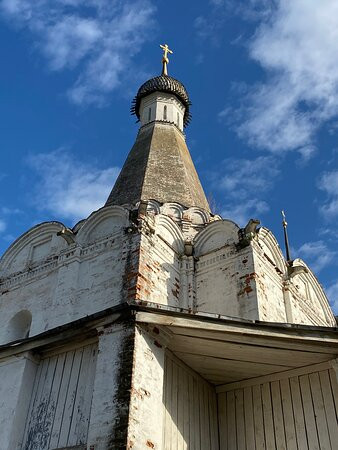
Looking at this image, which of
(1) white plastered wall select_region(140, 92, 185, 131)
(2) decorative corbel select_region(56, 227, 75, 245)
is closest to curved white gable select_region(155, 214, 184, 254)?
(2) decorative corbel select_region(56, 227, 75, 245)

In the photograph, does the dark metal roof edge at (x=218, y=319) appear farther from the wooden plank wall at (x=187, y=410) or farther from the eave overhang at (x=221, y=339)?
the wooden plank wall at (x=187, y=410)

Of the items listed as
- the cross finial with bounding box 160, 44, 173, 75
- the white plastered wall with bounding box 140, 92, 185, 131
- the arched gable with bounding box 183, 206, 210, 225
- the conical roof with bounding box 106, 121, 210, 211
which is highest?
the cross finial with bounding box 160, 44, 173, 75

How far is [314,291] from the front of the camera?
13883 mm

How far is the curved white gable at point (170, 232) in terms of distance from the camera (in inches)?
469

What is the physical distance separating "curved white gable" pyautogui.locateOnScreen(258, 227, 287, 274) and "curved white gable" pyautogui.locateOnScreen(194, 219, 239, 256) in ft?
2.14

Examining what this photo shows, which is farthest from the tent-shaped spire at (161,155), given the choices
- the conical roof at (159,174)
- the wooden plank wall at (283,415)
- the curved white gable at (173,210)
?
the wooden plank wall at (283,415)

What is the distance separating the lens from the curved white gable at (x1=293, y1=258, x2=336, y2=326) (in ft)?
44.4

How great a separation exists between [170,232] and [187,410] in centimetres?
563

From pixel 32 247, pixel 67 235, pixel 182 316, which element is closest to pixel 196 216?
pixel 67 235

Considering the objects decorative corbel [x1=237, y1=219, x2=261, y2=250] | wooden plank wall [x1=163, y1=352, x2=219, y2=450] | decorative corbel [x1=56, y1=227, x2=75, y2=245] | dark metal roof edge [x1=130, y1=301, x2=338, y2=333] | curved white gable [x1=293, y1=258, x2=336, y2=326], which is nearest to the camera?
dark metal roof edge [x1=130, y1=301, x2=338, y2=333]

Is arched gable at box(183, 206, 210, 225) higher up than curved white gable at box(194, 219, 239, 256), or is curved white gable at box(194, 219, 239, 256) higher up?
arched gable at box(183, 206, 210, 225)

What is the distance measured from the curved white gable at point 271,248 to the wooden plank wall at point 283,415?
514 cm

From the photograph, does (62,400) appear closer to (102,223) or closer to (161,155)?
(102,223)

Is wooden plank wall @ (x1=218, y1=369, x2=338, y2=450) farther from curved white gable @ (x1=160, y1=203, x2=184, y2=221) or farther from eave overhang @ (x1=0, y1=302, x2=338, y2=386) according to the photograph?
curved white gable @ (x1=160, y1=203, x2=184, y2=221)
